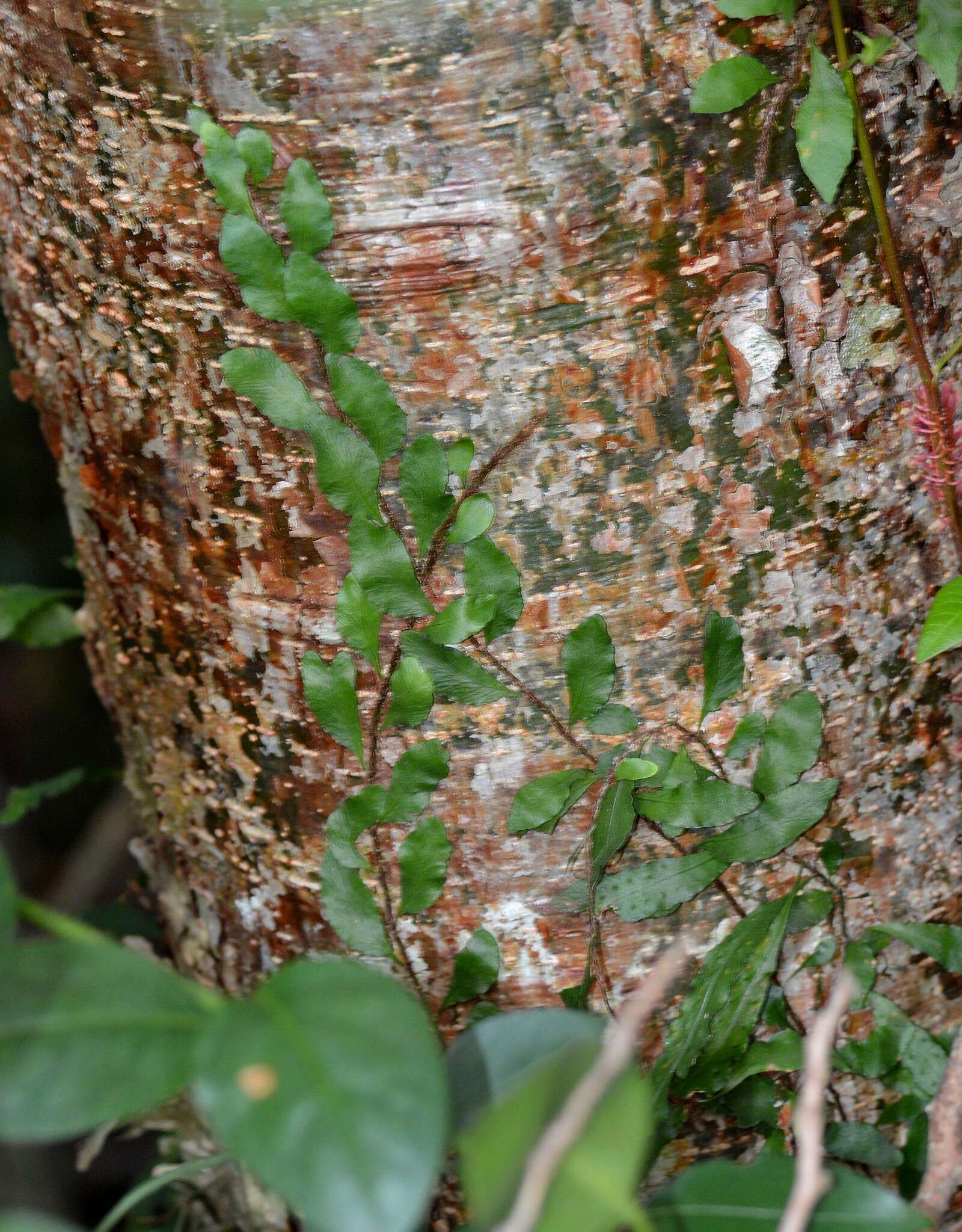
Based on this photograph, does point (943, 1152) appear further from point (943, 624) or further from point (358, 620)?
point (358, 620)

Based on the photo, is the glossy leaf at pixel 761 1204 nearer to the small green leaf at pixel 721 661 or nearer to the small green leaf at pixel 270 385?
the small green leaf at pixel 721 661

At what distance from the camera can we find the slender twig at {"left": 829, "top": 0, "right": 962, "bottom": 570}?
51 centimetres

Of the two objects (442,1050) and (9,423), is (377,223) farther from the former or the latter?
(9,423)

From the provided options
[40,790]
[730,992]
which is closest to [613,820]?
[730,992]

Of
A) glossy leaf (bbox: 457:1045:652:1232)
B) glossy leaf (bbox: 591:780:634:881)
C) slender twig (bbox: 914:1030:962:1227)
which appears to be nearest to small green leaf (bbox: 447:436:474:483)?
glossy leaf (bbox: 591:780:634:881)

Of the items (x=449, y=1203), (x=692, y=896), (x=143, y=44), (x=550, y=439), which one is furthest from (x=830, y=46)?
(x=449, y=1203)

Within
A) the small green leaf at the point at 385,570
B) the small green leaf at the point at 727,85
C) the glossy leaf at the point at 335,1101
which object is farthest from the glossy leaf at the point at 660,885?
the small green leaf at the point at 727,85

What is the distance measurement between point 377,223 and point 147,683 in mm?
379

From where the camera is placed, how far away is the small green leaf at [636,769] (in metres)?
0.60

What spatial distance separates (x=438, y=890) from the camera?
25.1 inches

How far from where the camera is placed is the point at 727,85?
49 centimetres

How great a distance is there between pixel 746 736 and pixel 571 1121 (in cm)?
37

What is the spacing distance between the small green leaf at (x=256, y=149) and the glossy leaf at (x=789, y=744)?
422 mm

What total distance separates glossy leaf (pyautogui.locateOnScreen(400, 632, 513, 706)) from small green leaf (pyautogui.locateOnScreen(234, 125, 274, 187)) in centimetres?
26
